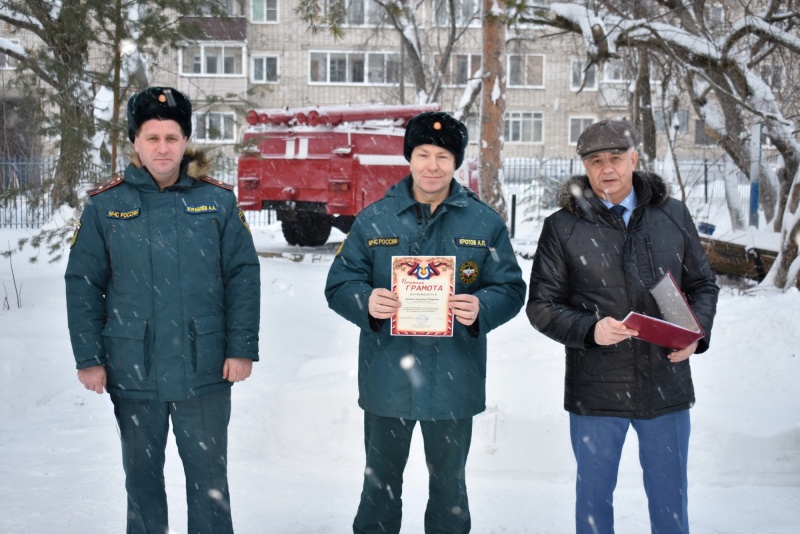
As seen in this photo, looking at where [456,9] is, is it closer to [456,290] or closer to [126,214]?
[456,290]

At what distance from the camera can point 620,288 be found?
329cm

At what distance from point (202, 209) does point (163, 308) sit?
0.40 m

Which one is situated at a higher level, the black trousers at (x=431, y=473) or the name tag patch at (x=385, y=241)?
the name tag patch at (x=385, y=241)

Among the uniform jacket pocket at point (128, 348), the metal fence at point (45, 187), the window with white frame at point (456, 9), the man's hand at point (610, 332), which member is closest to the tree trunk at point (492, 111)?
the metal fence at point (45, 187)

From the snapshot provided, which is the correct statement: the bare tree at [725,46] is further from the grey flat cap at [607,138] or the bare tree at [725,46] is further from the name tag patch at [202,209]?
the name tag patch at [202,209]

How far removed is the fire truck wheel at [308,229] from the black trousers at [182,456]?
38.7 ft

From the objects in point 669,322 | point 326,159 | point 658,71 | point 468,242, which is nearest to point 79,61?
point 326,159

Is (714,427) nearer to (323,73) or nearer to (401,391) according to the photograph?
(401,391)

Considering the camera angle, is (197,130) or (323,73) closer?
(197,130)

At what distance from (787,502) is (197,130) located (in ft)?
27.8

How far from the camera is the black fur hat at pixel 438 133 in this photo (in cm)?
345

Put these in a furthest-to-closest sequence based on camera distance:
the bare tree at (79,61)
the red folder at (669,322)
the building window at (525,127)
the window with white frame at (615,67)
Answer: the building window at (525,127) < the window with white frame at (615,67) < the bare tree at (79,61) < the red folder at (669,322)

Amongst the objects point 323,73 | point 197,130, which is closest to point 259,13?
point 323,73

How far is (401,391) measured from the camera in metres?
3.39
